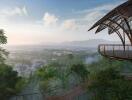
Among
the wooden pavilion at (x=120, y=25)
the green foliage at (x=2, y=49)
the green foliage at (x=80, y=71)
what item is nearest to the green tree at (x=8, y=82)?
the green foliage at (x=2, y=49)

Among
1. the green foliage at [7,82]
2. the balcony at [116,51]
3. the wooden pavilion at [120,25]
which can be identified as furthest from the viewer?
the green foliage at [7,82]

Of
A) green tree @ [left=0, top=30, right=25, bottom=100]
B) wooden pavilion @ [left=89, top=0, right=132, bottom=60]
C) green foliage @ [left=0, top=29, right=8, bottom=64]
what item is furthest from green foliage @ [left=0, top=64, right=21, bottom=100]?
wooden pavilion @ [left=89, top=0, right=132, bottom=60]

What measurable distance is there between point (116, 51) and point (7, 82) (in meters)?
22.4

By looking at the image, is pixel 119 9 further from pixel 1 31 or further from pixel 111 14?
pixel 1 31

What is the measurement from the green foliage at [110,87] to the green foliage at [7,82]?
13.2 metres

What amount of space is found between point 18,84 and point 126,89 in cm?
2194

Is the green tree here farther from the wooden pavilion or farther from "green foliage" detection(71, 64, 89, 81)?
"green foliage" detection(71, 64, 89, 81)

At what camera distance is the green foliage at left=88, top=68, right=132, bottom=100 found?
43.5 meters

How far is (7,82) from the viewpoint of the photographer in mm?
52688

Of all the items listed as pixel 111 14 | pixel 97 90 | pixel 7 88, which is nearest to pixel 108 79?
pixel 97 90

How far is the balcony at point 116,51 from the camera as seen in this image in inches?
1325

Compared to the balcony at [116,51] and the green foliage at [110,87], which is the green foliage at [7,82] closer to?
the green foliage at [110,87]

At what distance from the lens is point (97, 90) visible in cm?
Answer: 4978

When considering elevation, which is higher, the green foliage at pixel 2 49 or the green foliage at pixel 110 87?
the green foliage at pixel 2 49
